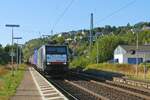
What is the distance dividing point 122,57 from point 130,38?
56474mm

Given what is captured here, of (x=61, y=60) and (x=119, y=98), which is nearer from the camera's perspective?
(x=119, y=98)

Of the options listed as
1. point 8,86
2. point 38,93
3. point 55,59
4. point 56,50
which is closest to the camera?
point 38,93

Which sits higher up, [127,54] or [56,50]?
[127,54]

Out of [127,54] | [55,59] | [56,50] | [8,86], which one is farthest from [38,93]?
[127,54]

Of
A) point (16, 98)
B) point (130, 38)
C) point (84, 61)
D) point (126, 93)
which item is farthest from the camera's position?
point (130, 38)

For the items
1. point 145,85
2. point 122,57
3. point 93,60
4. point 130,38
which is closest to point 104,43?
point 122,57

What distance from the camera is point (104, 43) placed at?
116 metres

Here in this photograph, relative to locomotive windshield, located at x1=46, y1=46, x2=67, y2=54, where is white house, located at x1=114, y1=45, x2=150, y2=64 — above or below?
above

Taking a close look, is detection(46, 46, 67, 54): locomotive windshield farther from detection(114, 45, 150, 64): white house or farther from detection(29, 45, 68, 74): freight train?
detection(114, 45, 150, 64): white house

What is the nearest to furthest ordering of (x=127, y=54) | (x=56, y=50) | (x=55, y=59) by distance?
(x=55, y=59)
(x=56, y=50)
(x=127, y=54)

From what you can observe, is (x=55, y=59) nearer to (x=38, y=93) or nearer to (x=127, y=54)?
(x=38, y=93)

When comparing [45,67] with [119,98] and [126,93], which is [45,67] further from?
[119,98]

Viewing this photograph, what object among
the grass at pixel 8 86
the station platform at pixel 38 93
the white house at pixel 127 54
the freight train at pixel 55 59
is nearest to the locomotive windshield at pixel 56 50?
the freight train at pixel 55 59

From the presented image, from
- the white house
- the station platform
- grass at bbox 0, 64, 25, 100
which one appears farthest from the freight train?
the white house
